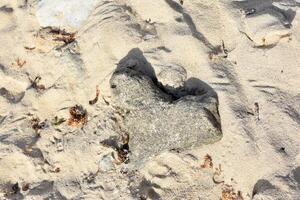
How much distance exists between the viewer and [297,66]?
5.72m

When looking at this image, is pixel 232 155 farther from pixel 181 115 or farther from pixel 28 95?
pixel 28 95

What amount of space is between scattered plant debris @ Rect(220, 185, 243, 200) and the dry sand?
0.01m

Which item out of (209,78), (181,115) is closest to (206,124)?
(181,115)

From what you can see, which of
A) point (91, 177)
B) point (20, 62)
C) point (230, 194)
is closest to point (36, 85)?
point (20, 62)

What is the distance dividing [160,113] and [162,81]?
572 mm

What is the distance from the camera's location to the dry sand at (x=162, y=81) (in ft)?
17.9

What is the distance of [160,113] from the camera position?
5727 mm

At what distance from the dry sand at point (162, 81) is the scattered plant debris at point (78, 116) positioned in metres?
0.07

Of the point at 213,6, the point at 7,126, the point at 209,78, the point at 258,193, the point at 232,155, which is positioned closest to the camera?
the point at 258,193

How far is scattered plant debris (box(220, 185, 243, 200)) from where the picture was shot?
5332 millimetres

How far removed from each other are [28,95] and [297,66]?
3.95 meters

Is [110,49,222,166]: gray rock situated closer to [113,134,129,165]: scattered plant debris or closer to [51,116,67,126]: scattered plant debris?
[113,134,129,165]: scattered plant debris

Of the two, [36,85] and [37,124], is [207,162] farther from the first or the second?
[36,85]

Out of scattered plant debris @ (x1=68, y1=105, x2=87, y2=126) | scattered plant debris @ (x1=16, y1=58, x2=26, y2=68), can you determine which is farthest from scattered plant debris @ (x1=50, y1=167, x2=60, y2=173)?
scattered plant debris @ (x1=16, y1=58, x2=26, y2=68)
